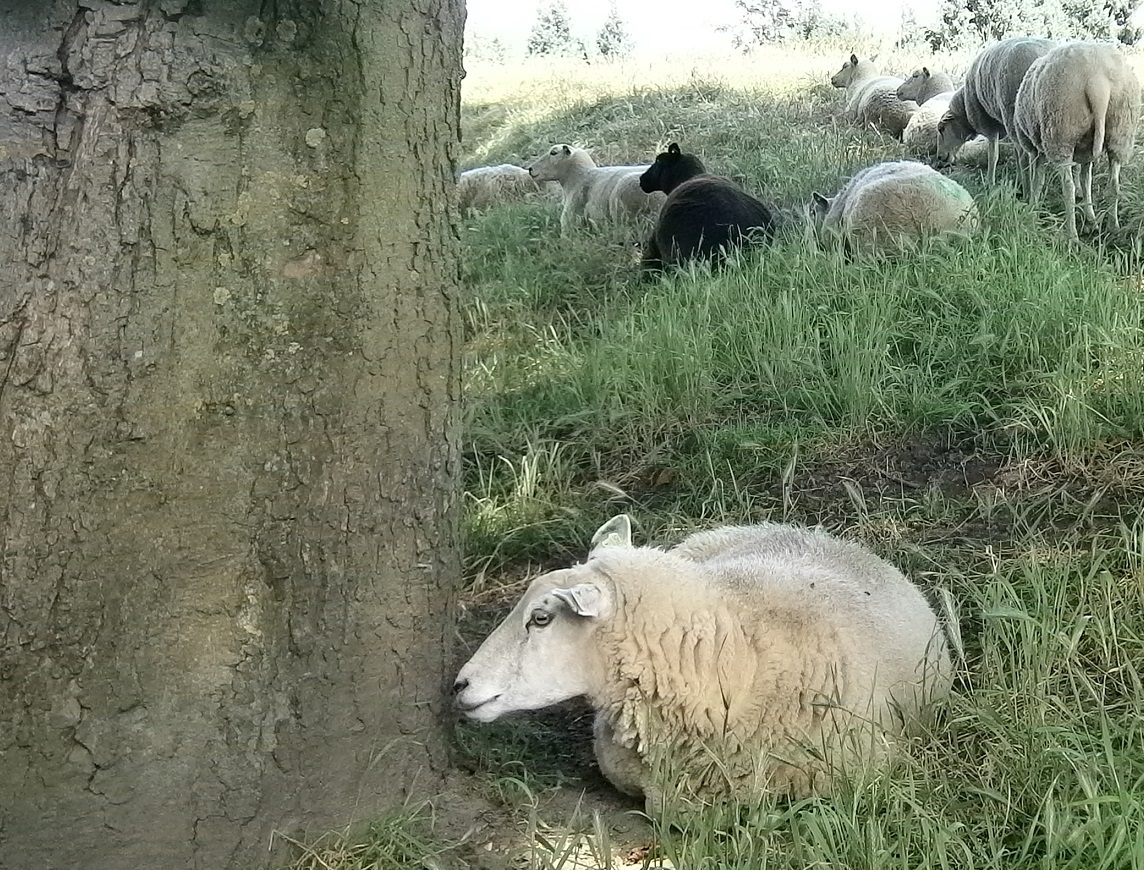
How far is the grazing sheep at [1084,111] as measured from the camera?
7867mm

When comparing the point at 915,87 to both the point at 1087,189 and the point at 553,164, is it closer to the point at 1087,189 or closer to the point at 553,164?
the point at 553,164

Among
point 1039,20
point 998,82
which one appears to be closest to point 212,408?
point 998,82

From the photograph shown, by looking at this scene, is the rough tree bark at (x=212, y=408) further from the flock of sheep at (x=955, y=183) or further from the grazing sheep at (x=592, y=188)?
the grazing sheep at (x=592, y=188)

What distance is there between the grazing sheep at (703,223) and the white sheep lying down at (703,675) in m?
4.32

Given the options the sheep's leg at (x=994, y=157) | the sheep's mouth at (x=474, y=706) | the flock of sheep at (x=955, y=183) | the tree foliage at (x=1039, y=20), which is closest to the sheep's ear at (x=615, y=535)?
the sheep's mouth at (x=474, y=706)

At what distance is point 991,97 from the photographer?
977 cm

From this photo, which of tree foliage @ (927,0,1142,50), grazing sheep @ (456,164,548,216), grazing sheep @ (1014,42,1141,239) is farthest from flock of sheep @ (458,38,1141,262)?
tree foliage @ (927,0,1142,50)

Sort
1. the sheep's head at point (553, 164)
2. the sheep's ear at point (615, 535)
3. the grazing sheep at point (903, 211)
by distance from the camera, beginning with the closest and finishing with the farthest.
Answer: the sheep's ear at point (615, 535)
the grazing sheep at point (903, 211)
the sheep's head at point (553, 164)

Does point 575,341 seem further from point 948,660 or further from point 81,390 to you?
point 81,390

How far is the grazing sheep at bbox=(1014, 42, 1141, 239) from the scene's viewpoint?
25.8 feet

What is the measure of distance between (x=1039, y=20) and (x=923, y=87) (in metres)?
11.0

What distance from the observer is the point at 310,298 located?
282 centimetres

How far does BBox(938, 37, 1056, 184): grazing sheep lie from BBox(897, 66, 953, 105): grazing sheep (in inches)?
81.4

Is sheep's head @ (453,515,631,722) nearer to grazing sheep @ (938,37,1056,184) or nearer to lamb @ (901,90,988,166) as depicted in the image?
grazing sheep @ (938,37,1056,184)
